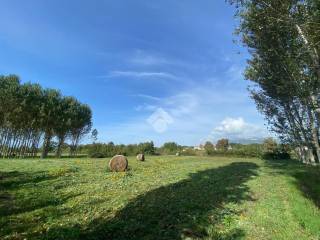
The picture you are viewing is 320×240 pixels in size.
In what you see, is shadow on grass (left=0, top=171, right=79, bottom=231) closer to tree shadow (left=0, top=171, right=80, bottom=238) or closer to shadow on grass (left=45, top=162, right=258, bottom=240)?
tree shadow (left=0, top=171, right=80, bottom=238)

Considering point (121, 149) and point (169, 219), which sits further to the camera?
point (121, 149)

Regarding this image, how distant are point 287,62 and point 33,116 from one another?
54.7 metres

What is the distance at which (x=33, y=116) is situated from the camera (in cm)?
6625

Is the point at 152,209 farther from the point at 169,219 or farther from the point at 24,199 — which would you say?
the point at 24,199

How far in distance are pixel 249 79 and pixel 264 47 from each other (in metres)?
10.5

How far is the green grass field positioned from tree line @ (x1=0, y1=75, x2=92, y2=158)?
42380 mm

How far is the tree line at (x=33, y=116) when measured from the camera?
6072 centimetres

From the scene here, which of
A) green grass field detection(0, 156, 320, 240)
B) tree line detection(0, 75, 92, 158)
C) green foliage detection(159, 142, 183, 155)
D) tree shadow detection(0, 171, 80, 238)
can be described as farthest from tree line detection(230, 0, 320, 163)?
green foliage detection(159, 142, 183, 155)

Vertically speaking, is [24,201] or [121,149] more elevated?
[121,149]

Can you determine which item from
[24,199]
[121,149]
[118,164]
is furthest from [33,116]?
[24,199]

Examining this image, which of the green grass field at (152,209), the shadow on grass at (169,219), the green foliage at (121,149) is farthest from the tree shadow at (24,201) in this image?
the green foliage at (121,149)

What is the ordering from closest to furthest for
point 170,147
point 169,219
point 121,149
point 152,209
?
point 169,219 < point 152,209 < point 121,149 < point 170,147

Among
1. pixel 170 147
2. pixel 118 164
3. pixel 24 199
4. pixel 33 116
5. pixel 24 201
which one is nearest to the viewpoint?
pixel 24 201

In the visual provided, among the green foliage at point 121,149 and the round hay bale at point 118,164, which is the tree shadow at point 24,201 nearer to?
the round hay bale at point 118,164
